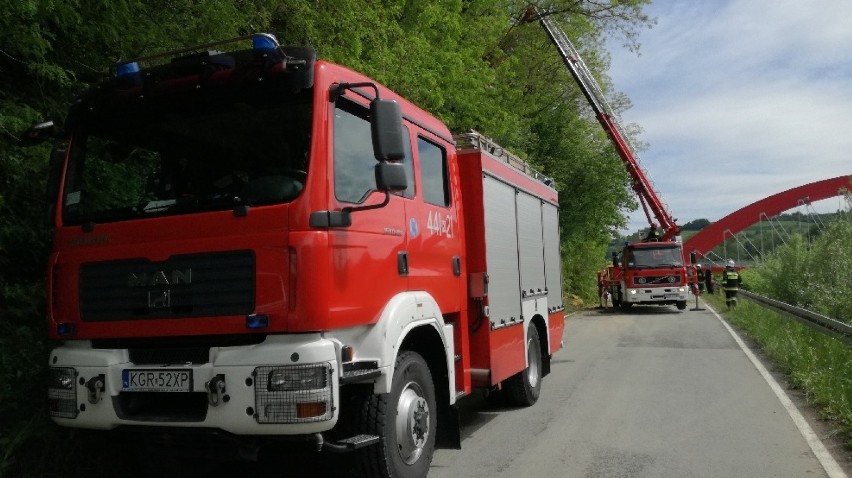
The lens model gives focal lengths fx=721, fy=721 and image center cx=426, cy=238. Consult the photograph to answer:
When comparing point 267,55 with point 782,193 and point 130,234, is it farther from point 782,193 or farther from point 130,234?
point 782,193

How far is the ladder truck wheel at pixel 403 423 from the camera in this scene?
417 cm

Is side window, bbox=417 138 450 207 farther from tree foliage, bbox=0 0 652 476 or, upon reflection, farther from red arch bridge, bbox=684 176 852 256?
red arch bridge, bbox=684 176 852 256

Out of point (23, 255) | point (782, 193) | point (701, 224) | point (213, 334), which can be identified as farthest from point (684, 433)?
point (701, 224)

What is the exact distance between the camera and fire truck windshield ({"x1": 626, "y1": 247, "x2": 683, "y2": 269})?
2373 centimetres

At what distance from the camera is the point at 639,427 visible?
6.52 m

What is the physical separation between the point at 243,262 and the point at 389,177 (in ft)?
3.05

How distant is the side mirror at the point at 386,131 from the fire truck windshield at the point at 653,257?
21.0 meters

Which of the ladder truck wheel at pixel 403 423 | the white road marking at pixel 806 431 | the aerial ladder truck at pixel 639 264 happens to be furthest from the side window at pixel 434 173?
the aerial ladder truck at pixel 639 264

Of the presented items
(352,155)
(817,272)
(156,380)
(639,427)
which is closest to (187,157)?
(352,155)

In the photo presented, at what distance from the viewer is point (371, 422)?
163 inches

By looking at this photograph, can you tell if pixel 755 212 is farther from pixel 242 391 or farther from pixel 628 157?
pixel 242 391

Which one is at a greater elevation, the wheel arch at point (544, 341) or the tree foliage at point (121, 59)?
the tree foliage at point (121, 59)

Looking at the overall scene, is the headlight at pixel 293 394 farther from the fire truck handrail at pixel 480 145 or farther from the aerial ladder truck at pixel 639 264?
the aerial ladder truck at pixel 639 264

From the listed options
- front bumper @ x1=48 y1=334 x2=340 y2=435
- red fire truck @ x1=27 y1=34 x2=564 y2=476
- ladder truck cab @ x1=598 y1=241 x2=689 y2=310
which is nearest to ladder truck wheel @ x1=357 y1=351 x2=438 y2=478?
red fire truck @ x1=27 y1=34 x2=564 y2=476
